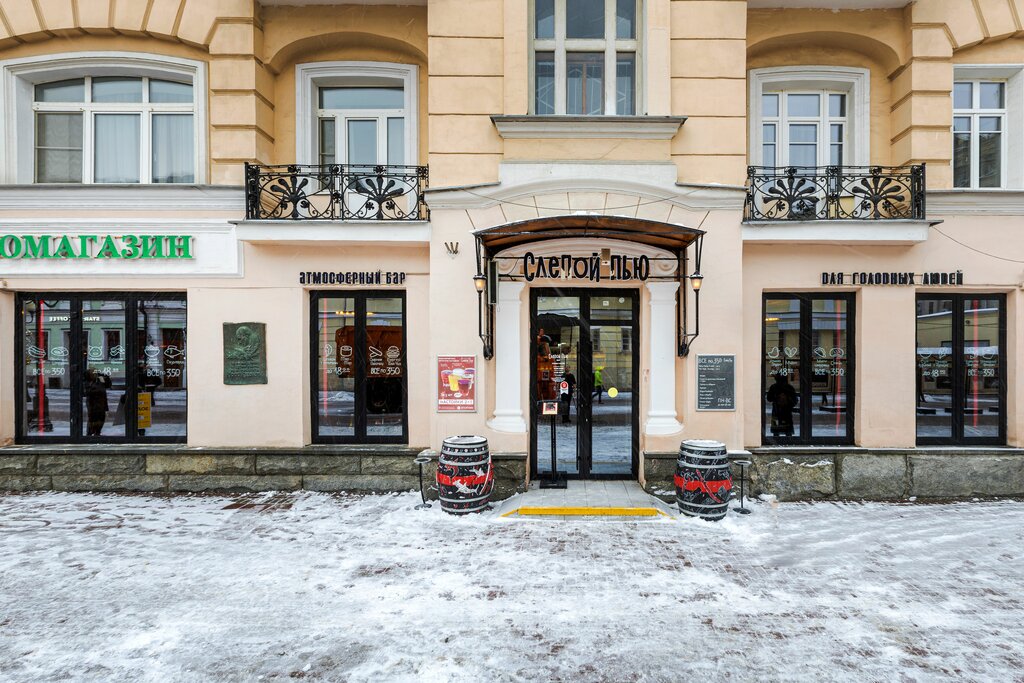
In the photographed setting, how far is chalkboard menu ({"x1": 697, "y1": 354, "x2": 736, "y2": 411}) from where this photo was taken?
8.32m

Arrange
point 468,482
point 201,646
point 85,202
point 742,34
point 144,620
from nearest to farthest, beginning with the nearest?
1. point 201,646
2. point 144,620
3. point 468,482
4. point 742,34
5. point 85,202

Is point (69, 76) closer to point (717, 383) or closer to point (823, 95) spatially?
point (717, 383)

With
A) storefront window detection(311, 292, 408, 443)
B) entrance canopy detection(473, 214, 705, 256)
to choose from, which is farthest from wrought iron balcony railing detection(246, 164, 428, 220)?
entrance canopy detection(473, 214, 705, 256)

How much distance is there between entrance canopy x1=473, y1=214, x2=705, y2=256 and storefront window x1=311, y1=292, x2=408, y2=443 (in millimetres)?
2285

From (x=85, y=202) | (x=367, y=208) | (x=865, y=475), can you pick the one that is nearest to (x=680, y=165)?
(x=367, y=208)

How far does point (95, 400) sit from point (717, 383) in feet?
33.0

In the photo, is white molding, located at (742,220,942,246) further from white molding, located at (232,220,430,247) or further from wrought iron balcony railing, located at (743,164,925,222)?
white molding, located at (232,220,430,247)

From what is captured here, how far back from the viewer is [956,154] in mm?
9141

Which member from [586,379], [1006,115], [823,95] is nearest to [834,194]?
[823,95]

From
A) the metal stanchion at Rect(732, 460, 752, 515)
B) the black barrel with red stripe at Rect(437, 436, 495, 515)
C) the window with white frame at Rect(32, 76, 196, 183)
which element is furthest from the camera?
the window with white frame at Rect(32, 76, 196, 183)

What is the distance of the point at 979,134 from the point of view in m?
9.16

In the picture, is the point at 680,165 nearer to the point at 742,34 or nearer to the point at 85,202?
the point at 742,34

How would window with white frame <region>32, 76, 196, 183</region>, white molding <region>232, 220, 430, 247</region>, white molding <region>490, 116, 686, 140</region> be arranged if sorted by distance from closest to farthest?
white molding <region>490, 116, 686, 140</region> → white molding <region>232, 220, 430, 247</region> → window with white frame <region>32, 76, 196, 183</region>

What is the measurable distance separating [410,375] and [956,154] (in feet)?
31.9
